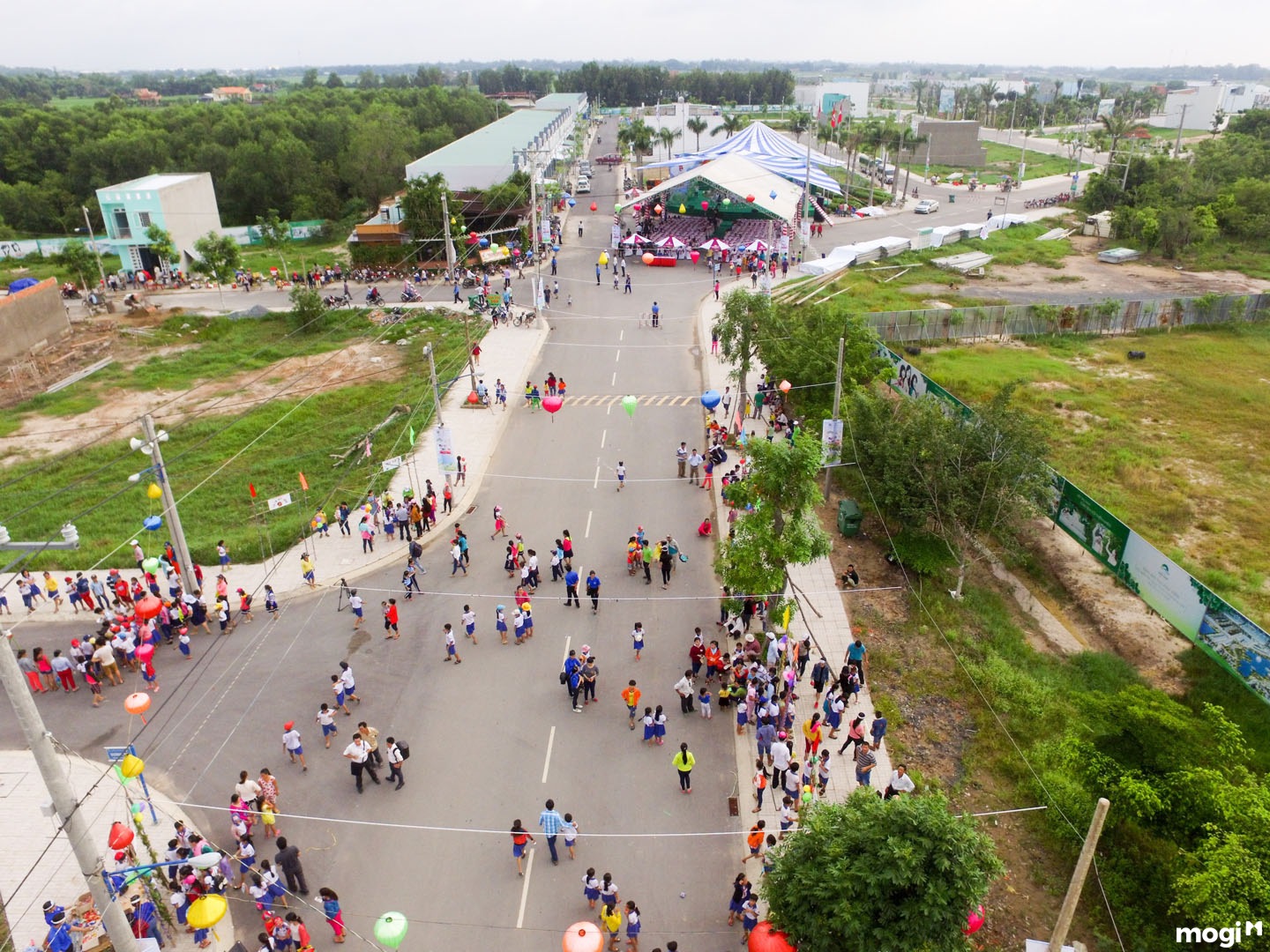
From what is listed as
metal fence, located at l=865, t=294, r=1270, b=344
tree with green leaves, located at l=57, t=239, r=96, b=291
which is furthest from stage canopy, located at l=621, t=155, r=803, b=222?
tree with green leaves, located at l=57, t=239, r=96, b=291

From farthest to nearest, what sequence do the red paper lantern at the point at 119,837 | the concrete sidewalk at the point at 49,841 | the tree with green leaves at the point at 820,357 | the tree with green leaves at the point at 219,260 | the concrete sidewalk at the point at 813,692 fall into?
the tree with green leaves at the point at 219,260 → the tree with green leaves at the point at 820,357 → the concrete sidewalk at the point at 813,692 → the concrete sidewalk at the point at 49,841 → the red paper lantern at the point at 119,837

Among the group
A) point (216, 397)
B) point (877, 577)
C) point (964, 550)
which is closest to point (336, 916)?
point (877, 577)

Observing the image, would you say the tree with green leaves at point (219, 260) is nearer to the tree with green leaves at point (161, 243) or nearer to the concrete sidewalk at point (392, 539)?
the tree with green leaves at point (161, 243)

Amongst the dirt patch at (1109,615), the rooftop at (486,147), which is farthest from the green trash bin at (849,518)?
the rooftop at (486,147)

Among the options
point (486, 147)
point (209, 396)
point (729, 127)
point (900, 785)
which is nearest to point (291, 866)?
point (900, 785)

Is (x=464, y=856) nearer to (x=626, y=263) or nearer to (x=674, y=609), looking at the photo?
(x=674, y=609)

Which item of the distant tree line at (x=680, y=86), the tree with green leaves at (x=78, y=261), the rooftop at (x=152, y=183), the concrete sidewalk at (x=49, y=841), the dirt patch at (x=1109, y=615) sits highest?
the distant tree line at (x=680, y=86)
